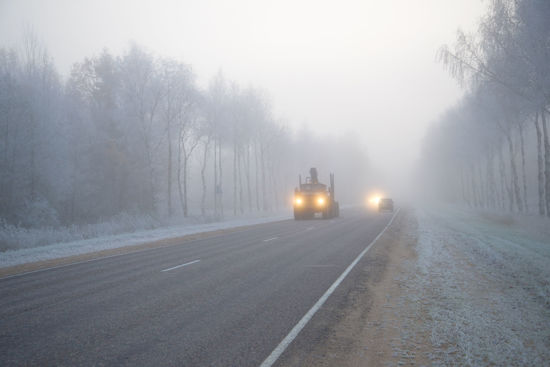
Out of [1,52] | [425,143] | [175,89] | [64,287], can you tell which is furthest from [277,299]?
[425,143]

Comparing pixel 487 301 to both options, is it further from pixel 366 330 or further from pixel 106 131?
pixel 106 131

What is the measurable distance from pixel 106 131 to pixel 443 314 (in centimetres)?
3401

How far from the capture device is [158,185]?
35438 millimetres

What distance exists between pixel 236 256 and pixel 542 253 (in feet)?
29.7

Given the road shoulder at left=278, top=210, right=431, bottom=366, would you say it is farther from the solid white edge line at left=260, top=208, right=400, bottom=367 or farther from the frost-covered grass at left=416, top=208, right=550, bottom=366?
the frost-covered grass at left=416, top=208, right=550, bottom=366

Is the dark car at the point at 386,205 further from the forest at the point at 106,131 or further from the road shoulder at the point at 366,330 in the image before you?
the road shoulder at the point at 366,330

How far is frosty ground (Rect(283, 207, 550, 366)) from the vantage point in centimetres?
404

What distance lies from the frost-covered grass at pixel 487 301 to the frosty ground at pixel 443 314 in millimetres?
12

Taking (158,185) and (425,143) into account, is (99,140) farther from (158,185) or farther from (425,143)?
(425,143)

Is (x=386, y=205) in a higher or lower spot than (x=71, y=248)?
higher

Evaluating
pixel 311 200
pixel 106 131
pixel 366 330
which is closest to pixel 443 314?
pixel 366 330

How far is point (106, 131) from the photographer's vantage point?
33.5 m

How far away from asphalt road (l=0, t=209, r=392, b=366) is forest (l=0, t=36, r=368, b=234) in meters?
12.2

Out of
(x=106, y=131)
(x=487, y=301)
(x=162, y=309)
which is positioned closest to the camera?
(x=162, y=309)
